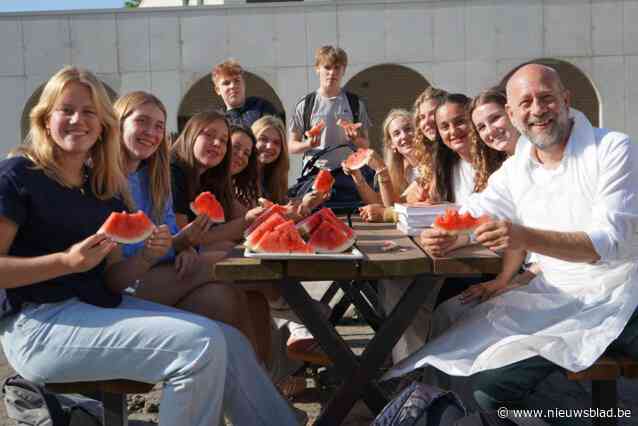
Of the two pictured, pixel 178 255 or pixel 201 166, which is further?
pixel 201 166

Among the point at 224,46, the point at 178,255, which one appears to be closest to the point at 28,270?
the point at 178,255

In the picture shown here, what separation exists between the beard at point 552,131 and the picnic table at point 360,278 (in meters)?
0.61

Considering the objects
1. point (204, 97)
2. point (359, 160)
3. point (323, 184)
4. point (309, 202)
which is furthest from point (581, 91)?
point (309, 202)

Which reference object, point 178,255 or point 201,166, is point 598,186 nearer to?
point 178,255

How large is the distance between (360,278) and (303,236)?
1.40ft

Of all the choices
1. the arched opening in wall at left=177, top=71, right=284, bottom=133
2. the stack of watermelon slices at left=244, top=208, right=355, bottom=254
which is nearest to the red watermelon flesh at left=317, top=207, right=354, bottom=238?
the stack of watermelon slices at left=244, top=208, right=355, bottom=254

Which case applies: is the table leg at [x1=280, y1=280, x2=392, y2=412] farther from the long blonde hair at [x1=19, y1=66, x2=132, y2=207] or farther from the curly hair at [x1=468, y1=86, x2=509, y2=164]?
the curly hair at [x1=468, y1=86, x2=509, y2=164]

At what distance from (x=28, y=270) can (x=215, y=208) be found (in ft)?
4.30

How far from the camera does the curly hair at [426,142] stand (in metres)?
5.28

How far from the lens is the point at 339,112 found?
7.17m

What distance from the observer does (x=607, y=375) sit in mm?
3002

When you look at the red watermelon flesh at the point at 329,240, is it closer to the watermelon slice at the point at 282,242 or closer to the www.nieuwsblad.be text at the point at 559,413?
the watermelon slice at the point at 282,242

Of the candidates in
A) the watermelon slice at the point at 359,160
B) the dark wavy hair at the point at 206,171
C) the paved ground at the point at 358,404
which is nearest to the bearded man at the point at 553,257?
the paved ground at the point at 358,404

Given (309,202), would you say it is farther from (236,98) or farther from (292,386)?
(236,98)
